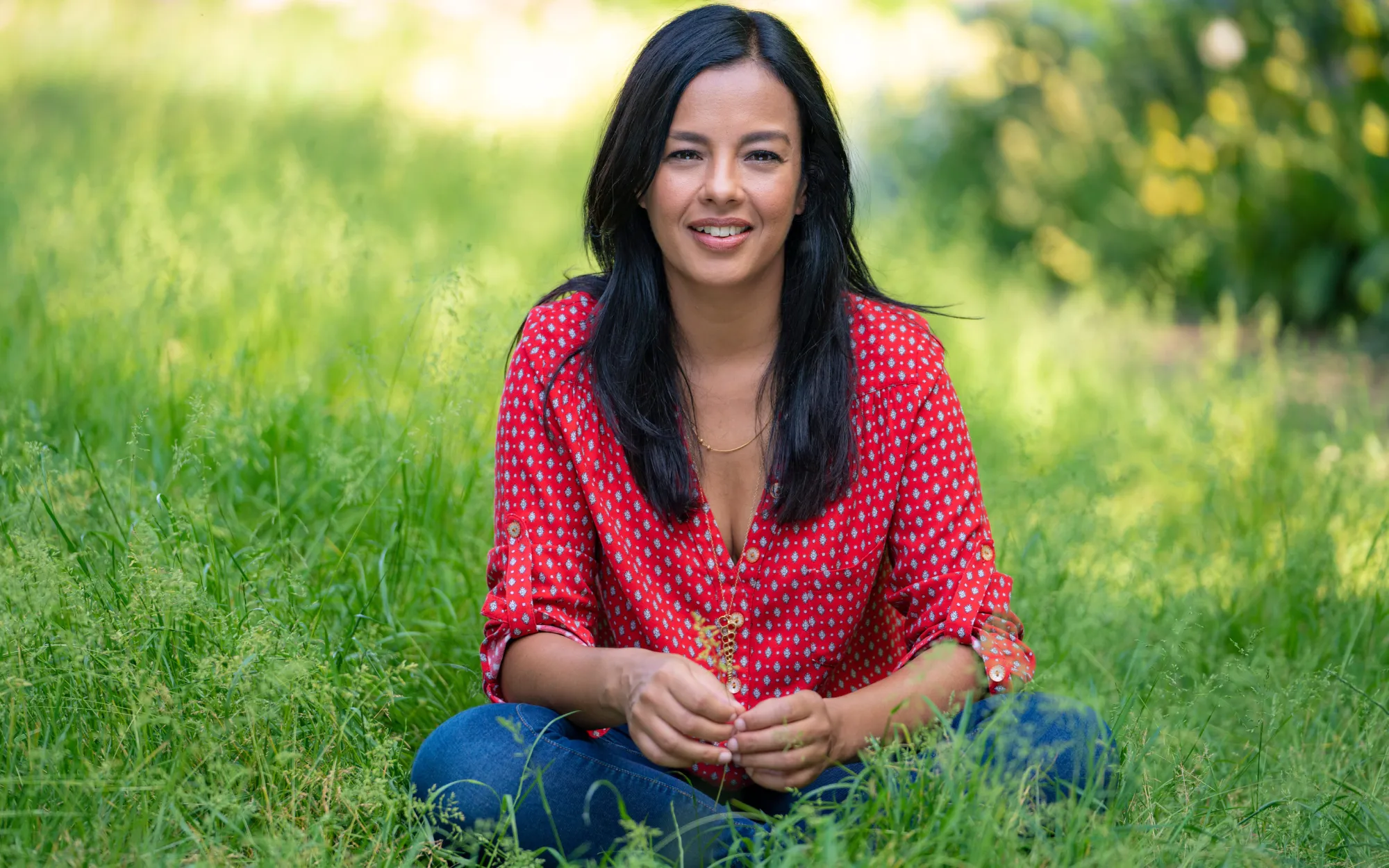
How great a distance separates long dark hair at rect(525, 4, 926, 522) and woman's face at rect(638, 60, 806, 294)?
0.03m

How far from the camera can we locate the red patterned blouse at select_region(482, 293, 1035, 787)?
84.3 inches

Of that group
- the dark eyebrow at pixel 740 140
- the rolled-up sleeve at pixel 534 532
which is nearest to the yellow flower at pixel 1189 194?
the dark eyebrow at pixel 740 140

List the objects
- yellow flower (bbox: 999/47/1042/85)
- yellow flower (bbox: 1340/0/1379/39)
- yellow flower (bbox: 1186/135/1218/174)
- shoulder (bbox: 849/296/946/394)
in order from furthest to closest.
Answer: yellow flower (bbox: 999/47/1042/85) < yellow flower (bbox: 1186/135/1218/174) < yellow flower (bbox: 1340/0/1379/39) < shoulder (bbox: 849/296/946/394)

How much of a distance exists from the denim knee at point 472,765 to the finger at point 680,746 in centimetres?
19

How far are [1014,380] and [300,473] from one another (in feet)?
8.12

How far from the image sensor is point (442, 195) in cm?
544

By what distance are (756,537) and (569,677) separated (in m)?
0.37

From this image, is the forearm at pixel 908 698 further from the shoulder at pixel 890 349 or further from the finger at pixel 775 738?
the shoulder at pixel 890 349

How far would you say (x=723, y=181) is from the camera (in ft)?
7.02

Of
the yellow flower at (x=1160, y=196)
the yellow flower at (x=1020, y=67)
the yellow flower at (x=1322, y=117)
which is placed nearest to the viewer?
the yellow flower at (x=1322, y=117)

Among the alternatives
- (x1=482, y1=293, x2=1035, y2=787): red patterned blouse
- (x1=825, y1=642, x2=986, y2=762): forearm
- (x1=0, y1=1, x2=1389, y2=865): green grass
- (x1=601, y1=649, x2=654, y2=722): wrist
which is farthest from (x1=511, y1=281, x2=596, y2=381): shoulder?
(x1=825, y1=642, x2=986, y2=762): forearm

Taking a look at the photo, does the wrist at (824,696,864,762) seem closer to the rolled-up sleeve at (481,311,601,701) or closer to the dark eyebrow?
the rolled-up sleeve at (481,311,601,701)

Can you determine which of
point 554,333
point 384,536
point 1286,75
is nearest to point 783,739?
point 554,333

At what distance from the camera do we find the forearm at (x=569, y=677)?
1.97 meters
